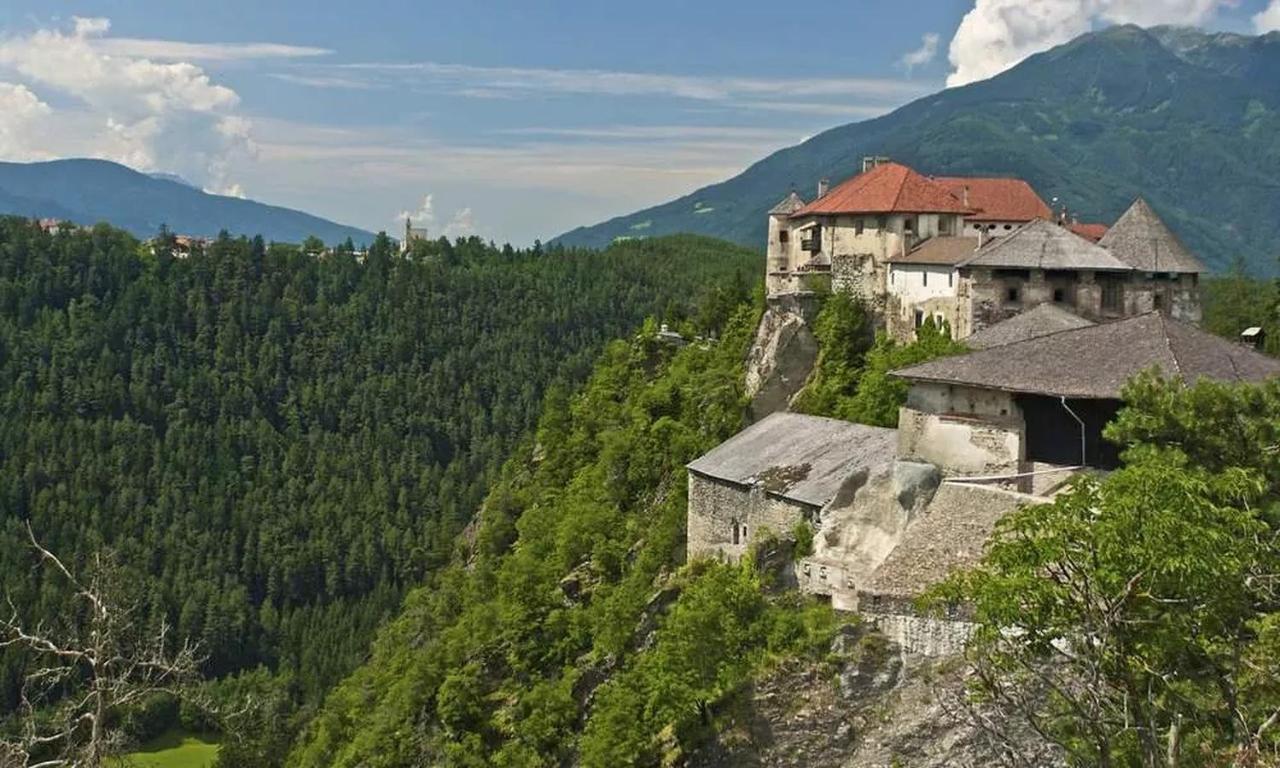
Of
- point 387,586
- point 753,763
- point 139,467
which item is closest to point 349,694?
point 753,763

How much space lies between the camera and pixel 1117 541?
18078 mm

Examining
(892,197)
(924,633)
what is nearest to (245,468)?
(892,197)

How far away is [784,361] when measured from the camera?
52562 mm

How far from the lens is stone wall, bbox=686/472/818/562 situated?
35.8 metres

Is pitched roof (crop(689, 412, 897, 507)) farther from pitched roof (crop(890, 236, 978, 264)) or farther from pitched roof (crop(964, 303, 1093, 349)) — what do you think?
pitched roof (crop(890, 236, 978, 264))

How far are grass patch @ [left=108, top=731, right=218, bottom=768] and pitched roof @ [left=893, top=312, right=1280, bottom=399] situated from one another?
8428 cm

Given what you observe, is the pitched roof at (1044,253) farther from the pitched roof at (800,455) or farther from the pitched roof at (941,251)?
the pitched roof at (800,455)

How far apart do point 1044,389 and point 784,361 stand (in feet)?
78.7

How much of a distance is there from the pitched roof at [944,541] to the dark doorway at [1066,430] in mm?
2048

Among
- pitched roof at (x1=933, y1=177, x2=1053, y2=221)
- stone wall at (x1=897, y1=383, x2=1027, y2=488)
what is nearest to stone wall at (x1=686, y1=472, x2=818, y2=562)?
stone wall at (x1=897, y1=383, x2=1027, y2=488)

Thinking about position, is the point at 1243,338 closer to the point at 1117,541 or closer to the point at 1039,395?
the point at 1039,395

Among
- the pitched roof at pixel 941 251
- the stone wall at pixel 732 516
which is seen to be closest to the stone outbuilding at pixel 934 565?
the stone wall at pixel 732 516

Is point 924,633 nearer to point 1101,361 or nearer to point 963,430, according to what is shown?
point 963,430

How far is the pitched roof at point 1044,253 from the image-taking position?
144ft
